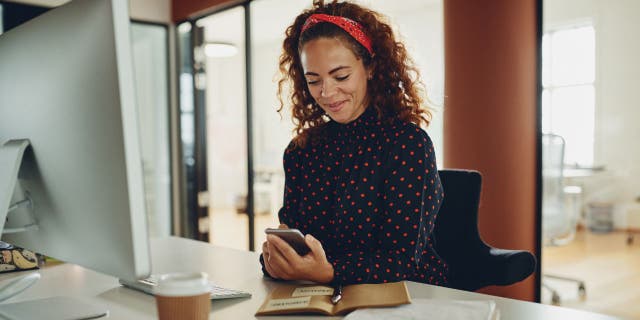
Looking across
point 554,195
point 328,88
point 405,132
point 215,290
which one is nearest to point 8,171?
point 215,290

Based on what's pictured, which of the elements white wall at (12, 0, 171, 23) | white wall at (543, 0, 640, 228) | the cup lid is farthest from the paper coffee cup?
white wall at (12, 0, 171, 23)

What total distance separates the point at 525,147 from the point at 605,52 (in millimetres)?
551

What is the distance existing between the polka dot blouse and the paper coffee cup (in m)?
0.41

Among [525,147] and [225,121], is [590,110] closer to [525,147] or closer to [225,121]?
[525,147]

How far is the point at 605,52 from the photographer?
8.33 ft

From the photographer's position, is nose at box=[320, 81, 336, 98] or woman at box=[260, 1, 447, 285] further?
nose at box=[320, 81, 336, 98]

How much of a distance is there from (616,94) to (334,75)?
167 centimetres

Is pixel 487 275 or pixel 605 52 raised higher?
pixel 605 52

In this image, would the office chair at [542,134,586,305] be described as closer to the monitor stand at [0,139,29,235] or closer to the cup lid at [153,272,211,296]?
the cup lid at [153,272,211,296]

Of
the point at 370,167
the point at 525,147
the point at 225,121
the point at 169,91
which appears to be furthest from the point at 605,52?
the point at 225,121

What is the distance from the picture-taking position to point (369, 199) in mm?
1435

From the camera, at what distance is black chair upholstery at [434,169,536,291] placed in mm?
1721

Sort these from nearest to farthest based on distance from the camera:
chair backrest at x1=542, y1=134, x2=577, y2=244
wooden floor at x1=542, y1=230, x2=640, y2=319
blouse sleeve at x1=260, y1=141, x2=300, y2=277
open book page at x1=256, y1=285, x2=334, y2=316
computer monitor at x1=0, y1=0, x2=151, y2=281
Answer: computer monitor at x1=0, y1=0, x2=151, y2=281
open book page at x1=256, y1=285, x2=334, y2=316
blouse sleeve at x1=260, y1=141, x2=300, y2=277
wooden floor at x1=542, y1=230, x2=640, y2=319
chair backrest at x1=542, y1=134, x2=577, y2=244

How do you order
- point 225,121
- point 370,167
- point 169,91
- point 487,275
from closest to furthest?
point 370,167
point 487,275
point 169,91
point 225,121
